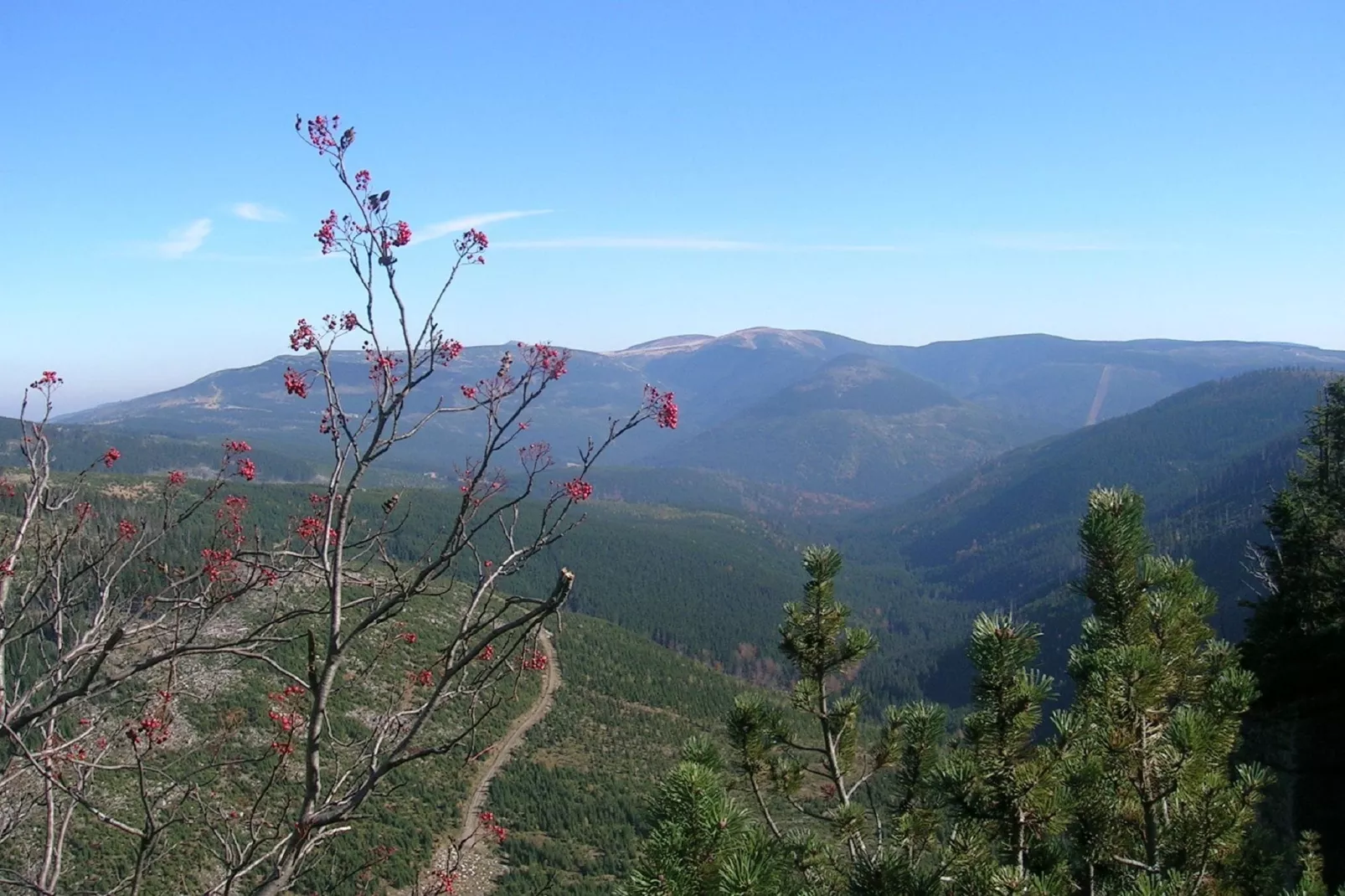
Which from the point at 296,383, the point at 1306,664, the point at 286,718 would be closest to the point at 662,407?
the point at 296,383

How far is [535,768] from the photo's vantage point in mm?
50688

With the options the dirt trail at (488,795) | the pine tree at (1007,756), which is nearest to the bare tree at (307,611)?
the pine tree at (1007,756)

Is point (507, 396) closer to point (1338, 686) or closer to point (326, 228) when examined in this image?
point (326, 228)

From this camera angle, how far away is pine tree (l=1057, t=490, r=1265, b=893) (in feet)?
13.5

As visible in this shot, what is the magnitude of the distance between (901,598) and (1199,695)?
199 meters

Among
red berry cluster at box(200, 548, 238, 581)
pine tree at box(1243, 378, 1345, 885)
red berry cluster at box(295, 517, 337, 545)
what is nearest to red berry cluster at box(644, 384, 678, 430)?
red berry cluster at box(295, 517, 337, 545)

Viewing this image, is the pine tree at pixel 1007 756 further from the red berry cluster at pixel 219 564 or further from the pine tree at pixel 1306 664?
the pine tree at pixel 1306 664

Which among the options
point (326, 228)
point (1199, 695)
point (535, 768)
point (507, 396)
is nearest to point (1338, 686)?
point (1199, 695)

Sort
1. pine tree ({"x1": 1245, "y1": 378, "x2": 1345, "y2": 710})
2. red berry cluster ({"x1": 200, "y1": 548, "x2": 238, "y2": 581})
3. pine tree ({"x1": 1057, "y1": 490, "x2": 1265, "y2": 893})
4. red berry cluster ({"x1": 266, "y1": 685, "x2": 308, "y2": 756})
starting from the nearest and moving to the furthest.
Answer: pine tree ({"x1": 1057, "y1": 490, "x2": 1265, "y2": 893}), red berry cluster ({"x1": 266, "y1": 685, "x2": 308, "y2": 756}), red berry cluster ({"x1": 200, "y1": 548, "x2": 238, "y2": 581}), pine tree ({"x1": 1245, "y1": 378, "x2": 1345, "y2": 710})

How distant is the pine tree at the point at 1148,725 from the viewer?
413cm

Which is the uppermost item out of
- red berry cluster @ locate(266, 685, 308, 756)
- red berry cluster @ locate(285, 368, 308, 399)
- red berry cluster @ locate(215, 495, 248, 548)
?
red berry cluster @ locate(285, 368, 308, 399)

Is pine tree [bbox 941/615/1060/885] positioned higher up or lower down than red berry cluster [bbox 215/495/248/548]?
lower down

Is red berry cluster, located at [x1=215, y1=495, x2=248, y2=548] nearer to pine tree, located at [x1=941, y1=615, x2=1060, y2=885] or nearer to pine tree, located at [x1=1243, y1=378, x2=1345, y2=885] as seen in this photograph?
pine tree, located at [x1=941, y1=615, x2=1060, y2=885]

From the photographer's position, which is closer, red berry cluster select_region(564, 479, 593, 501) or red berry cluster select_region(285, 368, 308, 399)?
red berry cluster select_region(564, 479, 593, 501)
